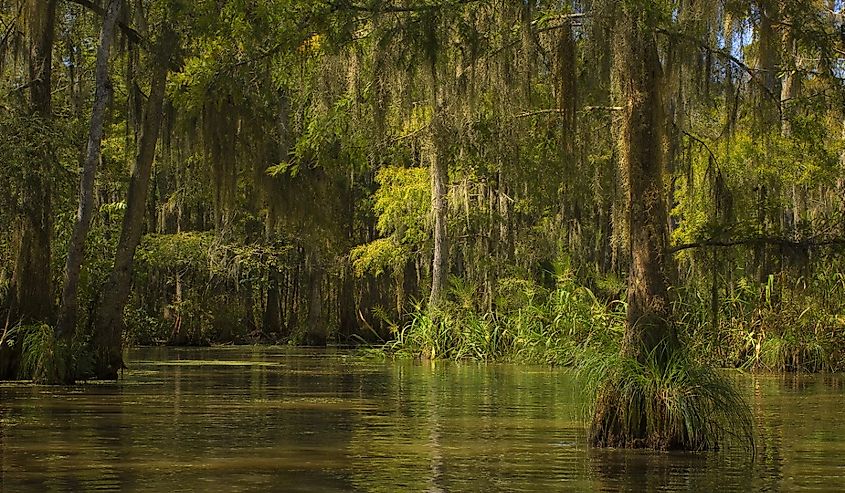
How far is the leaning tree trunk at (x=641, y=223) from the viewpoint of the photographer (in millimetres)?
10258

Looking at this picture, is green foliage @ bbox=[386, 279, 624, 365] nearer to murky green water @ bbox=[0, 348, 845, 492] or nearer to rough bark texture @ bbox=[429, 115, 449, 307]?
rough bark texture @ bbox=[429, 115, 449, 307]

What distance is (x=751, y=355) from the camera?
76.2ft

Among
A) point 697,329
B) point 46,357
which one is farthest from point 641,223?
point 697,329

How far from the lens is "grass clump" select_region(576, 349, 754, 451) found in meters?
10.0

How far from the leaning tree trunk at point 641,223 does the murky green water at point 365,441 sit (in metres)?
0.36

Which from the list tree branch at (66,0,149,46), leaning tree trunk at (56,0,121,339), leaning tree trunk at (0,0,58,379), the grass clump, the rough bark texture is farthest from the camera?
the rough bark texture

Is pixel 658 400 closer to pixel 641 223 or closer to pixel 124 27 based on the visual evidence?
pixel 641 223

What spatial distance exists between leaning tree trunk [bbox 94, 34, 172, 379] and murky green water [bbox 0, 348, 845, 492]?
2.34ft

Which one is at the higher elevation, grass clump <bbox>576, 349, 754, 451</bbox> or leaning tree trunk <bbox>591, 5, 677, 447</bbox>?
leaning tree trunk <bbox>591, 5, 677, 447</bbox>

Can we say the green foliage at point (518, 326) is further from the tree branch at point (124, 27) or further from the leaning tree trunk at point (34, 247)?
the leaning tree trunk at point (34, 247)

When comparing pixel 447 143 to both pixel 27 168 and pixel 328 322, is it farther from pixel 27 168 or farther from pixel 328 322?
pixel 328 322

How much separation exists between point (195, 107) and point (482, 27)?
2.57 metres

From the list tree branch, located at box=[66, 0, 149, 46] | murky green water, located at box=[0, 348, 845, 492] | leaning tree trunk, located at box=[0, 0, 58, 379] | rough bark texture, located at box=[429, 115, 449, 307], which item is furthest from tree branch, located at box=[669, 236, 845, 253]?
rough bark texture, located at box=[429, 115, 449, 307]

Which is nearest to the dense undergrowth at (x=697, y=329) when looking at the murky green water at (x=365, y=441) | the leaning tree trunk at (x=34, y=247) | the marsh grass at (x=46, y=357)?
the murky green water at (x=365, y=441)
